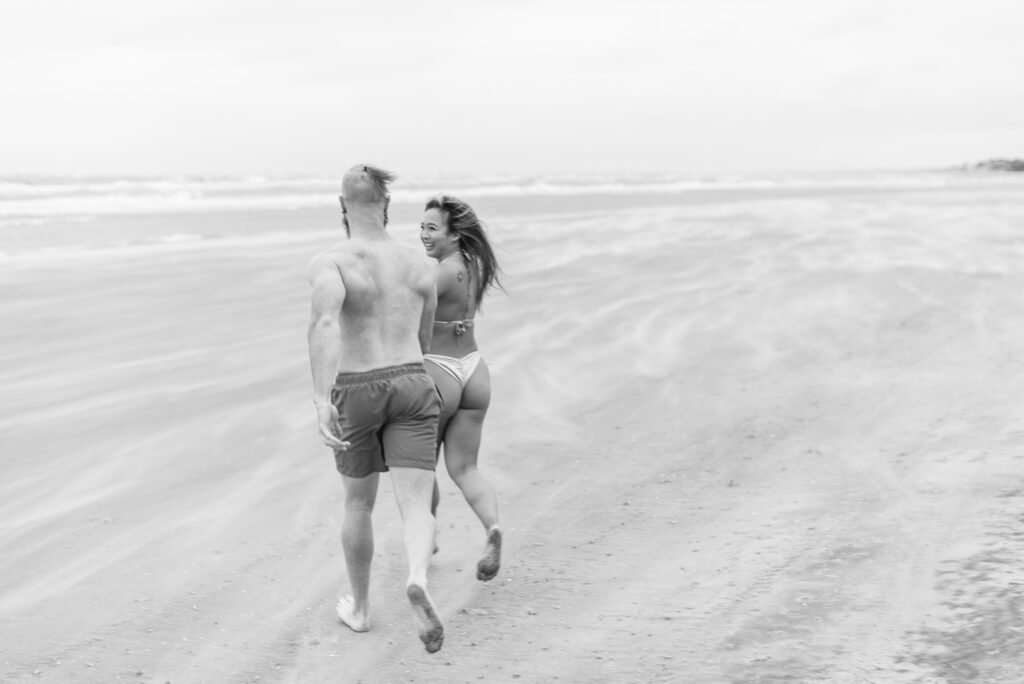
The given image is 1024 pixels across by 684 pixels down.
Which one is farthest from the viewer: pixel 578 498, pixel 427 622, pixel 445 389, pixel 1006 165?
pixel 1006 165

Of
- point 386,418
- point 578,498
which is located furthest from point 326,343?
point 578,498

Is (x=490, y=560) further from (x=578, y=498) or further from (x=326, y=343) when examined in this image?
(x=578, y=498)

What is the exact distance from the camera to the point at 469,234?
5297 millimetres

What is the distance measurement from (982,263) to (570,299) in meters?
6.11

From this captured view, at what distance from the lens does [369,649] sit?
4.42 m

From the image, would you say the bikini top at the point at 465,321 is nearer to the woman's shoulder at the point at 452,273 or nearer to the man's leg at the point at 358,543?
the woman's shoulder at the point at 452,273

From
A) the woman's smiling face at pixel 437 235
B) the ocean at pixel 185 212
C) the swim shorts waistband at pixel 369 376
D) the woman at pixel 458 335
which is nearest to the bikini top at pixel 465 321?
the woman at pixel 458 335

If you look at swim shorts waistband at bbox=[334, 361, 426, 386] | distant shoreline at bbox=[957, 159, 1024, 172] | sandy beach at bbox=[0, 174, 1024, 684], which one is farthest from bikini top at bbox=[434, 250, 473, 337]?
distant shoreline at bbox=[957, 159, 1024, 172]

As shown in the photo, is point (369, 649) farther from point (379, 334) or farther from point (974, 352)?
point (974, 352)

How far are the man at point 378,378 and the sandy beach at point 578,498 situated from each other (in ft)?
1.61

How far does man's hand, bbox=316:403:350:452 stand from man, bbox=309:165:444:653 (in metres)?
0.12

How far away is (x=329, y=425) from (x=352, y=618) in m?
0.97

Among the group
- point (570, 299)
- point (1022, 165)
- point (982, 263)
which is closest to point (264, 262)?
point (570, 299)

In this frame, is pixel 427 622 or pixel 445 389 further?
pixel 445 389
